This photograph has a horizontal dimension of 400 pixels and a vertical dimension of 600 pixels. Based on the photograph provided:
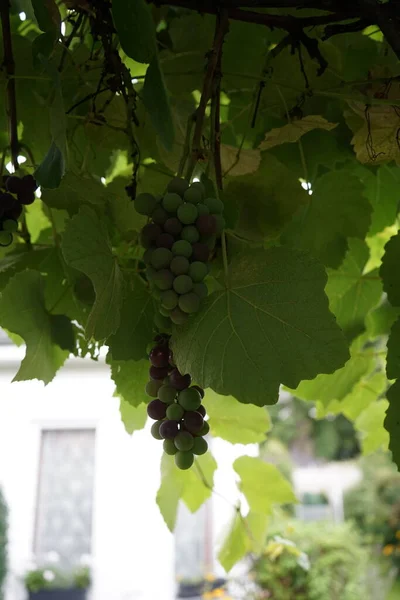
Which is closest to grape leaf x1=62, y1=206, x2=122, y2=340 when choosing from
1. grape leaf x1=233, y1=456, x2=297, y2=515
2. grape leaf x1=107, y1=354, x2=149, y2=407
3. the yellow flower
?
grape leaf x1=107, y1=354, x2=149, y2=407

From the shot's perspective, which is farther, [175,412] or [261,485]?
[261,485]

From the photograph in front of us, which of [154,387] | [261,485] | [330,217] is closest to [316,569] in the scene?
[261,485]

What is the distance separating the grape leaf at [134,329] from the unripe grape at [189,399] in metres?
0.07

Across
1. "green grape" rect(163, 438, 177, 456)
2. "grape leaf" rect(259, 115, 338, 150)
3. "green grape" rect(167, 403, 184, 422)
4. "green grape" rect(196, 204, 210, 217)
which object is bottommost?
"green grape" rect(163, 438, 177, 456)

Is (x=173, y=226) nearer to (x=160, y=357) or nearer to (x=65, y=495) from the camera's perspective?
(x=160, y=357)

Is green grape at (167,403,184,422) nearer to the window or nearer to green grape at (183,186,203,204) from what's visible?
green grape at (183,186,203,204)

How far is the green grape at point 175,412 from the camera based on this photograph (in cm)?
33

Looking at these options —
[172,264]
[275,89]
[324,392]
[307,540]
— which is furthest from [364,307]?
[307,540]

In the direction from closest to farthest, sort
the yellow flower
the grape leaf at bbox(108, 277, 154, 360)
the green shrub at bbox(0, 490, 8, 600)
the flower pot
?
the grape leaf at bbox(108, 277, 154, 360)
the green shrub at bbox(0, 490, 8, 600)
the flower pot
the yellow flower

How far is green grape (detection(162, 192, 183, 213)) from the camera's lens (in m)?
0.31

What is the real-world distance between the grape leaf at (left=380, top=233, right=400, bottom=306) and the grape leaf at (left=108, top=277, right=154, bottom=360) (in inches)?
7.0

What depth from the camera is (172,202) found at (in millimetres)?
308

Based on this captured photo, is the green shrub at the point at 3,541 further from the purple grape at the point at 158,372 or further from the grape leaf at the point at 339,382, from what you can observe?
the purple grape at the point at 158,372

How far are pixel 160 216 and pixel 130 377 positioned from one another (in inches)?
6.7
